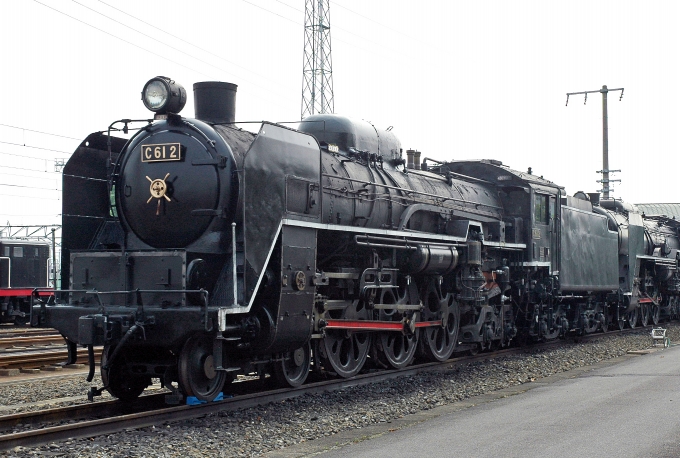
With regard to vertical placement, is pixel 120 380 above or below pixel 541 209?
below

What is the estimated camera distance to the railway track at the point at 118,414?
818cm

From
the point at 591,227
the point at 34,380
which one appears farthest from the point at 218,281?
the point at 591,227

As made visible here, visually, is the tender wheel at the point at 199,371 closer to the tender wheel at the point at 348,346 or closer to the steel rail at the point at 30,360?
the tender wheel at the point at 348,346

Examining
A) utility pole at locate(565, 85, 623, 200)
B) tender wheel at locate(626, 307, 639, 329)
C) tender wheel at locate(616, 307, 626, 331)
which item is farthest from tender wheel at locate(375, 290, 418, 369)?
utility pole at locate(565, 85, 623, 200)

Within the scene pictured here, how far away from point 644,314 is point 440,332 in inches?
571

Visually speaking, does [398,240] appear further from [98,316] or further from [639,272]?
[639,272]

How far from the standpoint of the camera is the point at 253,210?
972cm

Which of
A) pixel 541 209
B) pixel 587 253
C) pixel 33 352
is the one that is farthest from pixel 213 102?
pixel 587 253

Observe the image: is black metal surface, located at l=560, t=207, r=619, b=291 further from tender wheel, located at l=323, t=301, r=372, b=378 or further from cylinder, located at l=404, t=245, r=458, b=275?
tender wheel, located at l=323, t=301, r=372, b=378

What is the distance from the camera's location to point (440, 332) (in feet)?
50.6

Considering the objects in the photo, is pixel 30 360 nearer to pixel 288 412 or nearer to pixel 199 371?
pixel 199 371

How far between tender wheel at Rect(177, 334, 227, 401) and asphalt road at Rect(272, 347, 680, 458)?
1913 mm

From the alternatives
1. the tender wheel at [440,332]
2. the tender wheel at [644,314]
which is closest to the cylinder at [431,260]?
the tender wheel at [440,332]

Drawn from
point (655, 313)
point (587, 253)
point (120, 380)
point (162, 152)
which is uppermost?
point (162, 152)
